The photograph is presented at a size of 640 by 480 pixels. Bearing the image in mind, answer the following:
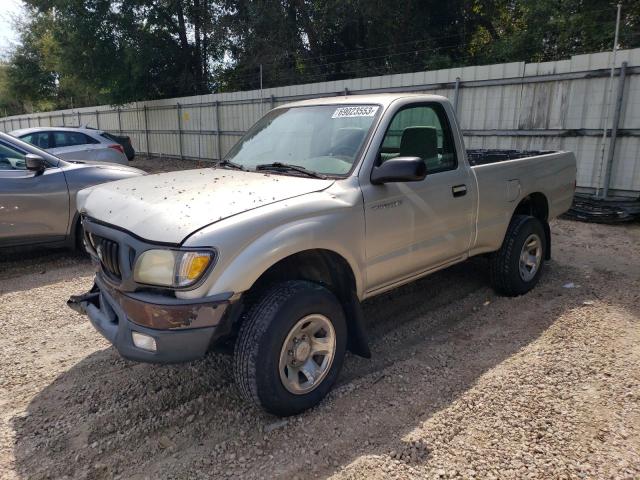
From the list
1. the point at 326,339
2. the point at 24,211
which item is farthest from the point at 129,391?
the point at 24,211

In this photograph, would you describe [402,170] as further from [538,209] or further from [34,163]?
[34,163]

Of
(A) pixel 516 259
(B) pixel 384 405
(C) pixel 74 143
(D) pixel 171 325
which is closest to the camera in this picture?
(D) pixel 171 325

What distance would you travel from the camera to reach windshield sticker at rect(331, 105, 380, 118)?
143 inches

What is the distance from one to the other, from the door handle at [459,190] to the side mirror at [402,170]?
2.89 feet

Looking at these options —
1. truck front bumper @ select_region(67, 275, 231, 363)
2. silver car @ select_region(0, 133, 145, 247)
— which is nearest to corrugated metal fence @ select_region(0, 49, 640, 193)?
silver car @ select_region(0, 133, 145, 247)

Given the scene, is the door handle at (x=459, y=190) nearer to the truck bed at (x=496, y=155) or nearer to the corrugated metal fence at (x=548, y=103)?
the truck bed at (x=496, y=155)

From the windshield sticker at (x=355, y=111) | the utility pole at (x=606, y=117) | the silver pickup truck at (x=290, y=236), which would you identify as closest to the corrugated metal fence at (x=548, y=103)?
the utility pole at (x=606, y=117)

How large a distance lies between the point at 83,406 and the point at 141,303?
44.2 inches

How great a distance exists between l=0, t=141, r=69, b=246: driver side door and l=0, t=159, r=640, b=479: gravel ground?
4.18 ft

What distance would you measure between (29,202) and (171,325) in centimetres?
421

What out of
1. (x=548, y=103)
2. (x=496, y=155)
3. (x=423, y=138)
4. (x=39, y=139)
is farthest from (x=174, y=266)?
(x=39, y=139)

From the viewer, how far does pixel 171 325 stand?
256 cm

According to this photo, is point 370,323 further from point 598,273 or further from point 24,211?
point 24,211

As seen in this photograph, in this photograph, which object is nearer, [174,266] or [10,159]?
[174,266]
